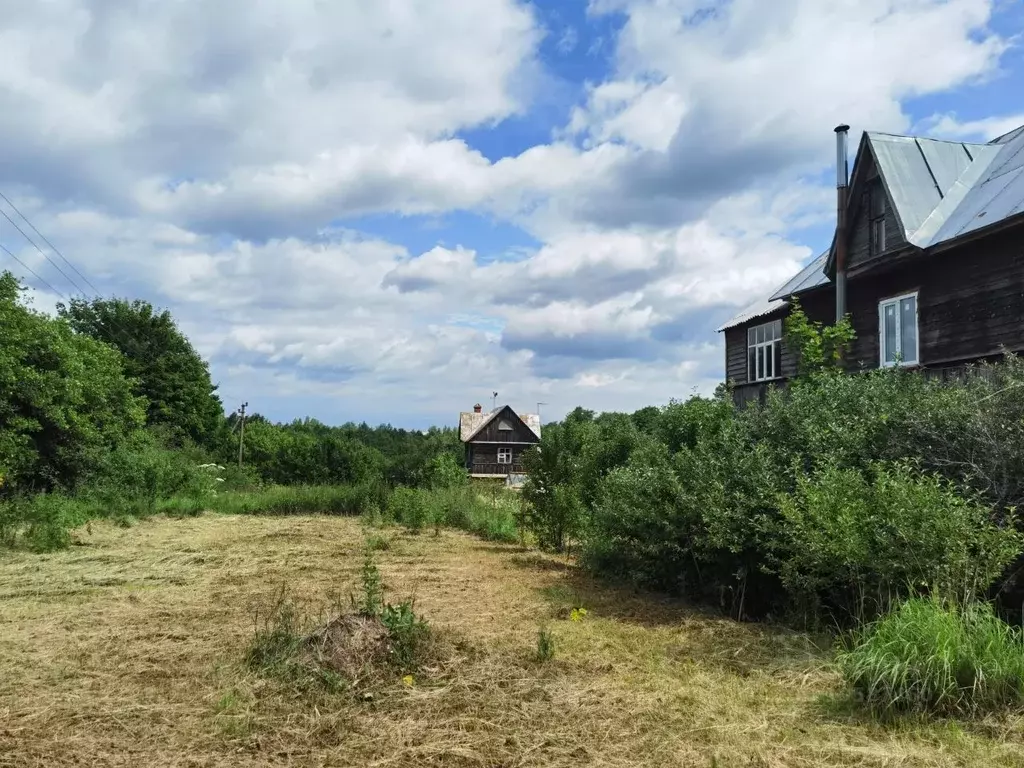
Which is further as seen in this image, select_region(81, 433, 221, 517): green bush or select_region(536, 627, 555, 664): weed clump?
select_region(81, 433, 221, 517): green bush

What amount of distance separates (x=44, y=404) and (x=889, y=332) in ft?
59.9

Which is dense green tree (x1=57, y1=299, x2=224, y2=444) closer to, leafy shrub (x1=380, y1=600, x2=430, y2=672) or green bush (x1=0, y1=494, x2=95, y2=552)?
green bush (x1=0, y1=494, x2=95, y2=552)

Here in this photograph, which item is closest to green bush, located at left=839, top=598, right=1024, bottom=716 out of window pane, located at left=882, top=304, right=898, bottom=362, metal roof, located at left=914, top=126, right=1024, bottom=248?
metal roof, located at left=914, top=126, right=1024, bottom=248

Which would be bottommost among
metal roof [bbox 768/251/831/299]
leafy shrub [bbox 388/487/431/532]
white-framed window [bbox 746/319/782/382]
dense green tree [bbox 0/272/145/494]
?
leafy shrub [bbox 388/487/431/532]

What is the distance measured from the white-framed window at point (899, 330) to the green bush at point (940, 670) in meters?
9.10

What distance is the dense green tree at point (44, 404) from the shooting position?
54.8 feet

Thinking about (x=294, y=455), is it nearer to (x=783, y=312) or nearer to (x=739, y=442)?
(x=783, y=312)

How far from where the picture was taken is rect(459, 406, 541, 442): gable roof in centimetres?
4791

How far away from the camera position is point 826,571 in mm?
6082

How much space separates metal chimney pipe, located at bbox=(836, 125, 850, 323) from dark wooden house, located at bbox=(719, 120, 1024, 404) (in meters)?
0.02

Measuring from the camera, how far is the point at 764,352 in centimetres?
1783

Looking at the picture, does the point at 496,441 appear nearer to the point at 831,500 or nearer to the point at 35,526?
the point at 35,526

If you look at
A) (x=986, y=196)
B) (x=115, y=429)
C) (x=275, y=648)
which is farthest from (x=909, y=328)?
(x=115, y=429)

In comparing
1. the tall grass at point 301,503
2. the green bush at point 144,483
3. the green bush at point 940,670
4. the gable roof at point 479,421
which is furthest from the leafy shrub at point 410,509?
the gable roof at point 479,421
